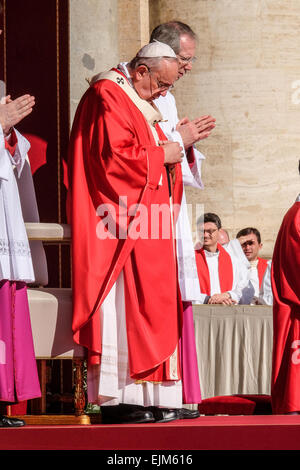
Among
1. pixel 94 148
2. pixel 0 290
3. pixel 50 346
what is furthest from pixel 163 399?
pixel 94 148

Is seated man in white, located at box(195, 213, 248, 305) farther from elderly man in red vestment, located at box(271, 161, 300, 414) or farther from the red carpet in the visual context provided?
the red carpet

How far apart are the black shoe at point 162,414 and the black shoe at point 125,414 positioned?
0.07 meters

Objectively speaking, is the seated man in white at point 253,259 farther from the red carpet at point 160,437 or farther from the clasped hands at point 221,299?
the red carpet at point 160,437

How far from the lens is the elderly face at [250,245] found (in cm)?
1097

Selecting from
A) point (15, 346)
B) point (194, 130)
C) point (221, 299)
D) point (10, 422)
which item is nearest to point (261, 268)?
point (221, 299)

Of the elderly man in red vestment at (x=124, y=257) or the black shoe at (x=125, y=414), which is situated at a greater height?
the elderly man in red vestment at (x=124, y=257)

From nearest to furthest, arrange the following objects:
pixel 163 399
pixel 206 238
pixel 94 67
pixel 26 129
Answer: pixel 163 399, pixel 26 129, pixel 94 67, pixel 206 238

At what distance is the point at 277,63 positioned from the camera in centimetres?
1255

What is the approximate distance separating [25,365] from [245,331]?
166 inches

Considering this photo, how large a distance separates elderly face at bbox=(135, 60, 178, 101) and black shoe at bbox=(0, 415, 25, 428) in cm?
177

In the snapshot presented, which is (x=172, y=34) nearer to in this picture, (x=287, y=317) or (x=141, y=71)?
(x=141, y=71)

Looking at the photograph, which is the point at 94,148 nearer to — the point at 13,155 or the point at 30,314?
the point at 13,155

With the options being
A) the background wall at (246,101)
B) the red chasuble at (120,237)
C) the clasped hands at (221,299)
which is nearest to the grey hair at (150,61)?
the red chasuble at (120,237)

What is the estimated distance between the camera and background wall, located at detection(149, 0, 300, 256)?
12.5 m
